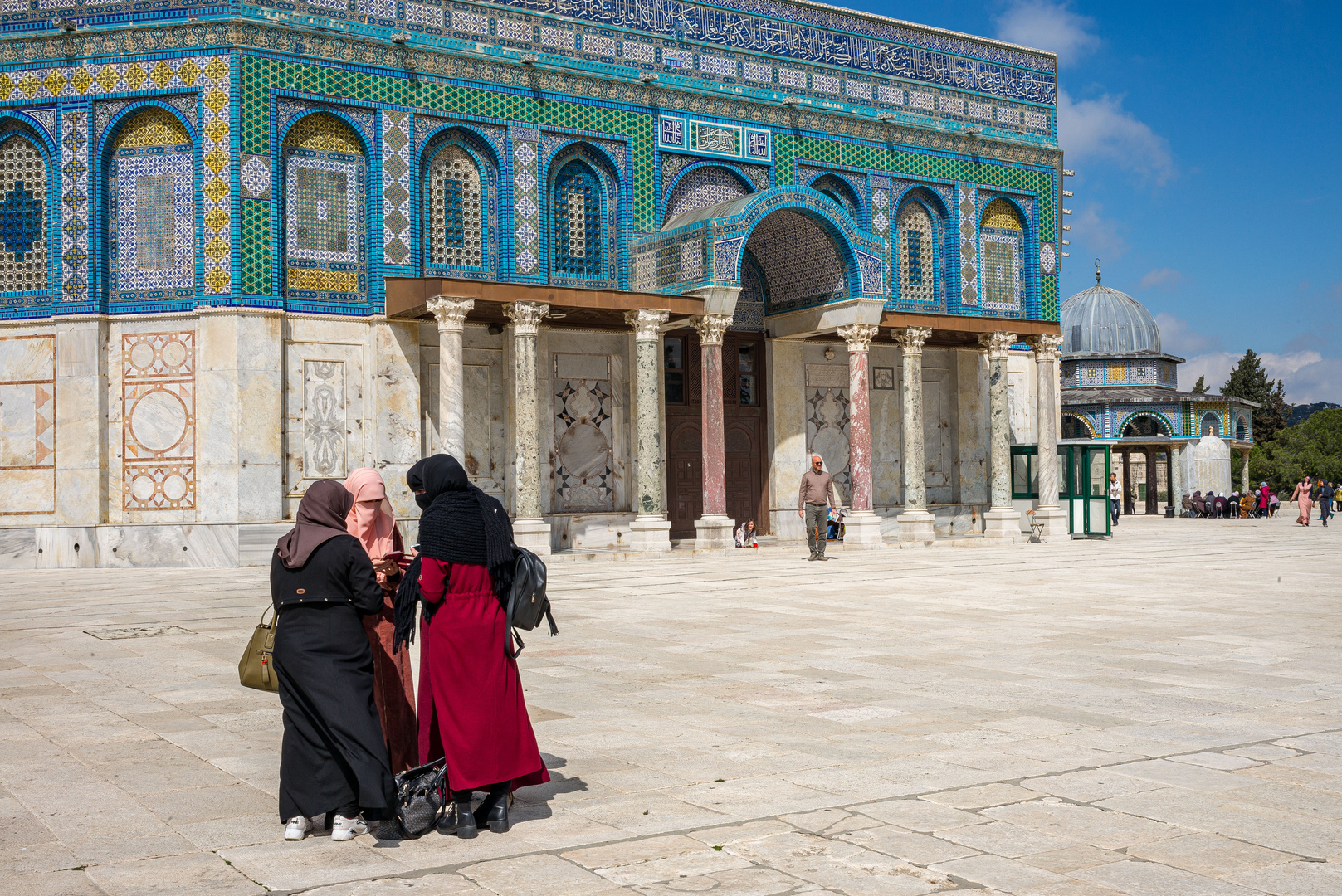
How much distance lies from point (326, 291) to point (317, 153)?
2249 millimetres

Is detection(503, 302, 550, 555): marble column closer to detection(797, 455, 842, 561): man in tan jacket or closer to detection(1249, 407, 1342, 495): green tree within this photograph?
detection(797, 455, 842, 561): man in tan jacket

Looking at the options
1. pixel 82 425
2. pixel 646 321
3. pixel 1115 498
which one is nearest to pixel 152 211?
pixel 82 425

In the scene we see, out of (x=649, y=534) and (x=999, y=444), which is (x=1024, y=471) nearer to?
(x=999, y=444)

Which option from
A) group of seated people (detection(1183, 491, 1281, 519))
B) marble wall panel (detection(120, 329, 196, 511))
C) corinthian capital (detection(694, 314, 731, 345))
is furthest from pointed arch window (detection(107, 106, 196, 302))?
group of seated people (detection(1183, 491, 1281, 519))

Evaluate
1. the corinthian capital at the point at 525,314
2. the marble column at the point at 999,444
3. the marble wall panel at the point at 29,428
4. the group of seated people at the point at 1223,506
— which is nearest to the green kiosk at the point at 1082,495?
the marble column at the point at 999,444

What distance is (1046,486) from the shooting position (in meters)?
26.2

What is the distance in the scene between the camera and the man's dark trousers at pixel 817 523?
1952cm

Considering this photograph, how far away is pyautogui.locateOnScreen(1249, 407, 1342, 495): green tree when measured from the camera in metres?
64.2

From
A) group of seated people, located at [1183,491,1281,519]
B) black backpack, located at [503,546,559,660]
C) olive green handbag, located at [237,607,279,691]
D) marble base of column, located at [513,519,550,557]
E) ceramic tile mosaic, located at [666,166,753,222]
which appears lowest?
group of seated people, located at [1183,491,1281,519]

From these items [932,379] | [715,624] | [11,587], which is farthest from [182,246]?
[932,379]

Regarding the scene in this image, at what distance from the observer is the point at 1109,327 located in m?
54.4

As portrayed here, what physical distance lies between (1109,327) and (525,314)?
3959cm

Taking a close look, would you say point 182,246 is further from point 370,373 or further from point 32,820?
point 32,820

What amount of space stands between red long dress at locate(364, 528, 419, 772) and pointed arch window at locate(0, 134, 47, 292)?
57.7 feet
